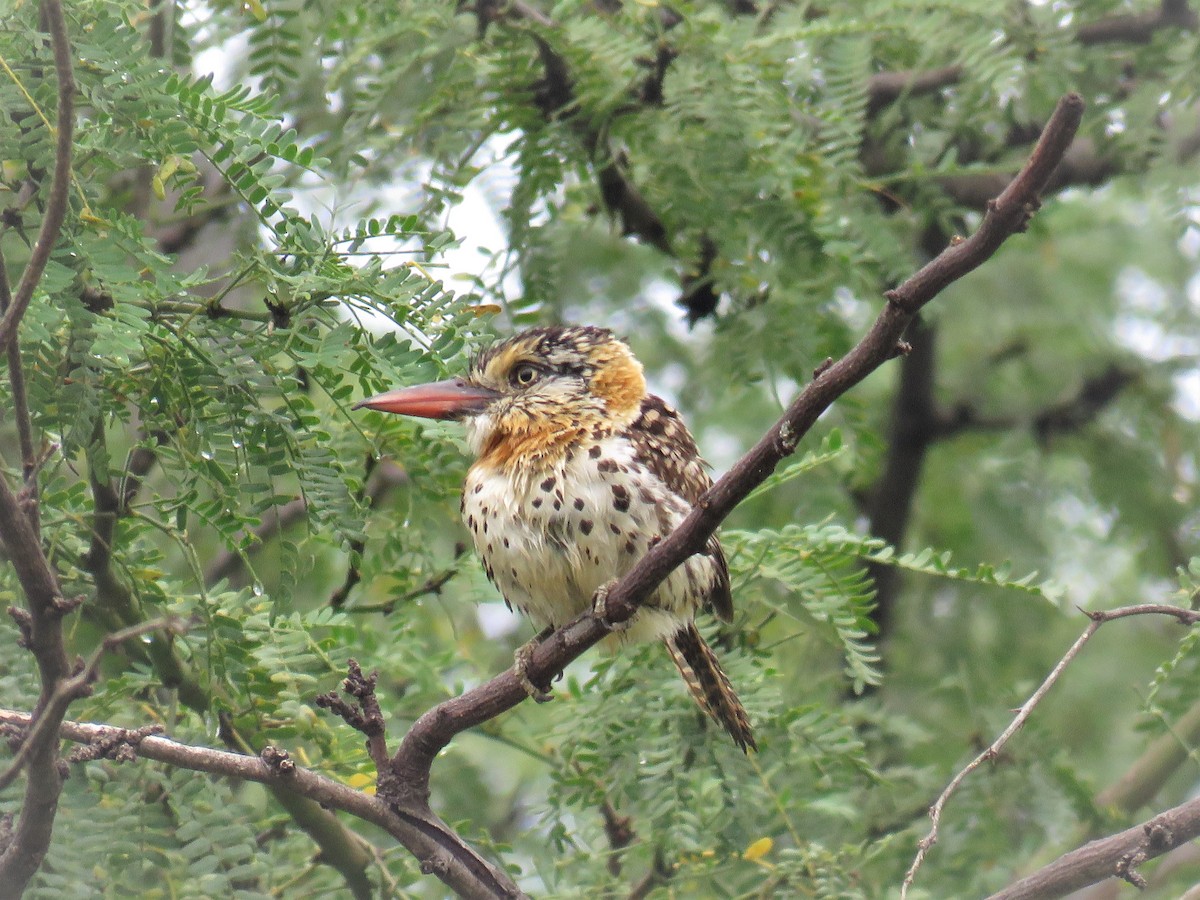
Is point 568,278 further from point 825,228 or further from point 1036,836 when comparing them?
point 1036,836

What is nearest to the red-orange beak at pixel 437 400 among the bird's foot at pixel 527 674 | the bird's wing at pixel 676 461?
the bird's wing at pixel 676 461

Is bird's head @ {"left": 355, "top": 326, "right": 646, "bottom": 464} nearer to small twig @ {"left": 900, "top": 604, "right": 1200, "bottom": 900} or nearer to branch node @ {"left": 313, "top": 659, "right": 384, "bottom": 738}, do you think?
branch node @ {"left": 313, "top": 659, "right": 384, "bottom": 738}

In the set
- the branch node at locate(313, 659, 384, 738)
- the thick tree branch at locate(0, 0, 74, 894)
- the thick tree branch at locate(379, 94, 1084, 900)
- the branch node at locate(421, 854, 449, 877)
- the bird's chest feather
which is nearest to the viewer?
the thick tree branch at locate(379, 94, 1084, 900)

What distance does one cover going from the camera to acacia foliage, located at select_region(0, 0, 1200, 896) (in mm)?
2775

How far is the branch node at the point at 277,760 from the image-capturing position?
2.50m

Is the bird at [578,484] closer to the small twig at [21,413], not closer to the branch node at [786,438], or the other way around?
the branch node at [786,438]

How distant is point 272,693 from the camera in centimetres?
318

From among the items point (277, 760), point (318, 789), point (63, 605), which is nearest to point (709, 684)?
point (318, 789)

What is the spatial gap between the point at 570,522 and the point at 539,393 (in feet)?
1.55

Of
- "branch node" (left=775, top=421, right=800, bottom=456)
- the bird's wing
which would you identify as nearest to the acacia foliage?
the bird's wing

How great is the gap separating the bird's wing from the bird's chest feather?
0.06 m

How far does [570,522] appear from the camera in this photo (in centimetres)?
317

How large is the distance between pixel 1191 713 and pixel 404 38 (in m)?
3.05

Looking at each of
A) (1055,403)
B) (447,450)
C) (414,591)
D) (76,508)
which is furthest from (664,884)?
(1055,403)
